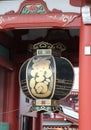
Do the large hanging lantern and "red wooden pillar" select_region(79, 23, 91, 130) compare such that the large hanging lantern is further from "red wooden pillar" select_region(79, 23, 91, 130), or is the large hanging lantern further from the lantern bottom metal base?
"red wooden pillar" select_region(79, 23, 91, 130)

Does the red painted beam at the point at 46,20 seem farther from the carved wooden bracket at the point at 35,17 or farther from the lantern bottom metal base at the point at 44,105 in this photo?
the lantern bottom metal base at the point at 44,105

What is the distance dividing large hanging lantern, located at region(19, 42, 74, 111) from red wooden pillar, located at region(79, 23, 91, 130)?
0.62 m

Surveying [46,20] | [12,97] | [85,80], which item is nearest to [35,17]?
[46,20]

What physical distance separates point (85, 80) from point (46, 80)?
0.75 m

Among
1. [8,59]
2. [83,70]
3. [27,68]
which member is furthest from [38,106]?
[8,59]

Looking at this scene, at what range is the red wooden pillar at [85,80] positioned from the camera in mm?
5262

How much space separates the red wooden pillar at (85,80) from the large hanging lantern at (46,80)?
24.6 inches

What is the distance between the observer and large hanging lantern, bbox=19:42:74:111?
588cm

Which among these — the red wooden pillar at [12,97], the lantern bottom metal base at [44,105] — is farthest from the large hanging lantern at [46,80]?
the red wooden pillar at [12,97]

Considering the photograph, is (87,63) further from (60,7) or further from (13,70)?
(13,70)

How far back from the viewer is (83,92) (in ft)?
17.6

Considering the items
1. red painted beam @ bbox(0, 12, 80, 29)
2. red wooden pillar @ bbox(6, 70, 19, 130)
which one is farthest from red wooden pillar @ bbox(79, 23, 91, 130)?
red wooden pillar @ bbox(6, 70, 19, 130)

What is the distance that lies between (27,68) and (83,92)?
1114 millimetres

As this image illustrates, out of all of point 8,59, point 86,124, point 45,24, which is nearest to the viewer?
point 86,124
